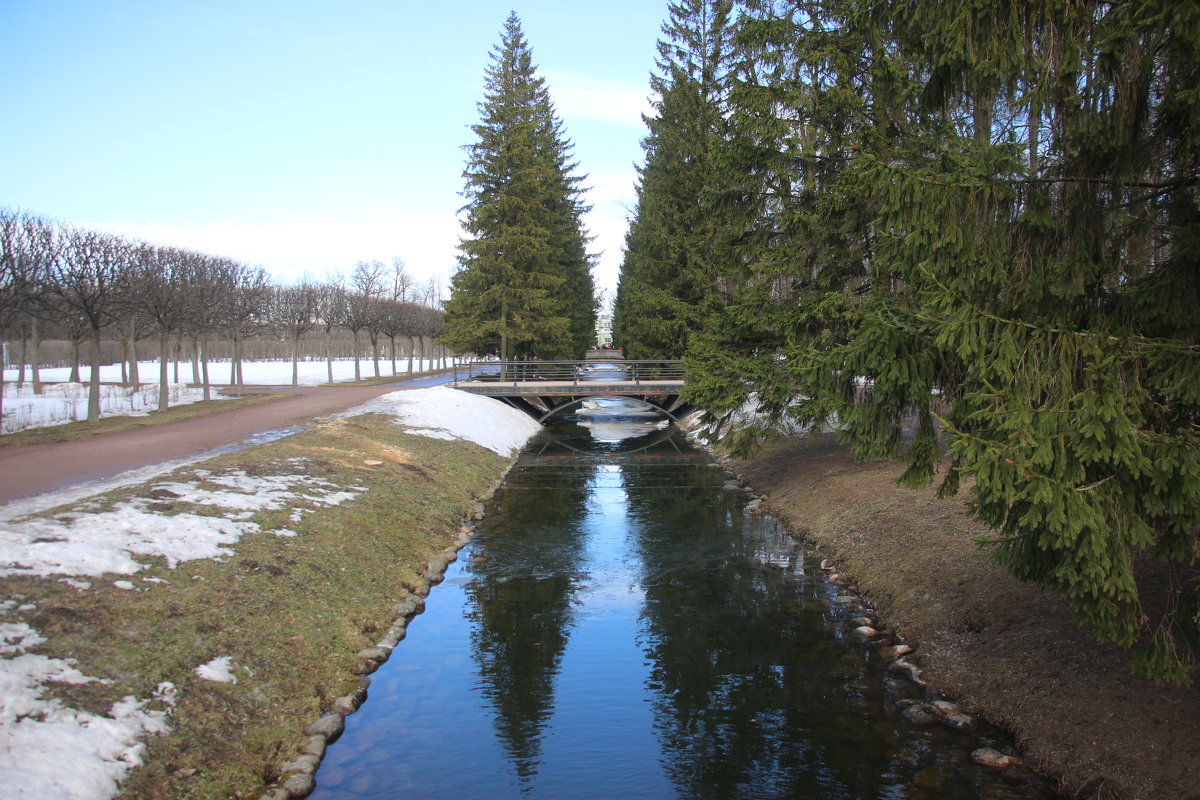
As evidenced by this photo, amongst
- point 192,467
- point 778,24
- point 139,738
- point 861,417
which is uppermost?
point 778,24

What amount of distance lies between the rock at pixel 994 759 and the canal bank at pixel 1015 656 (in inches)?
5.3

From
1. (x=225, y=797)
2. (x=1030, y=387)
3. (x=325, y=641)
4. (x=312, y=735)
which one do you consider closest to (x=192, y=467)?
(x=325, y=641)

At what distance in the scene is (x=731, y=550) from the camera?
1300 cm

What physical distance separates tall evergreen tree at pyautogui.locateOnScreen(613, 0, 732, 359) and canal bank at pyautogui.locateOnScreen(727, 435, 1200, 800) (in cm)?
1630

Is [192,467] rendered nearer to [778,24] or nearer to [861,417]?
[861,417]

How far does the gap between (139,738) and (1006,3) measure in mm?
8641

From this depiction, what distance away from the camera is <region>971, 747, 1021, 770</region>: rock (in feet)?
20.1

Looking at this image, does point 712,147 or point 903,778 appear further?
point 712,147

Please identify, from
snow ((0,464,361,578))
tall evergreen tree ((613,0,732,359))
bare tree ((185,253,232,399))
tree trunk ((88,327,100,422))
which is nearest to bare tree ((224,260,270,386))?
bare tree ((185,253,232,399))

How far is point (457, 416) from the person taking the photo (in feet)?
81.6

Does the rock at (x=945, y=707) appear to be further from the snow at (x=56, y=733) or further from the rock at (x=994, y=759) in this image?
the snow at (x=56, y=733)

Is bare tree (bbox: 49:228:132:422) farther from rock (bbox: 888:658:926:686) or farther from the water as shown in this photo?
rock (bbox: 888:658:926:686)

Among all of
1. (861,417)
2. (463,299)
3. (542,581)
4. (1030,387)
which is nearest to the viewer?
(1030,387)

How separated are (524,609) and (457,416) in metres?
15.4
